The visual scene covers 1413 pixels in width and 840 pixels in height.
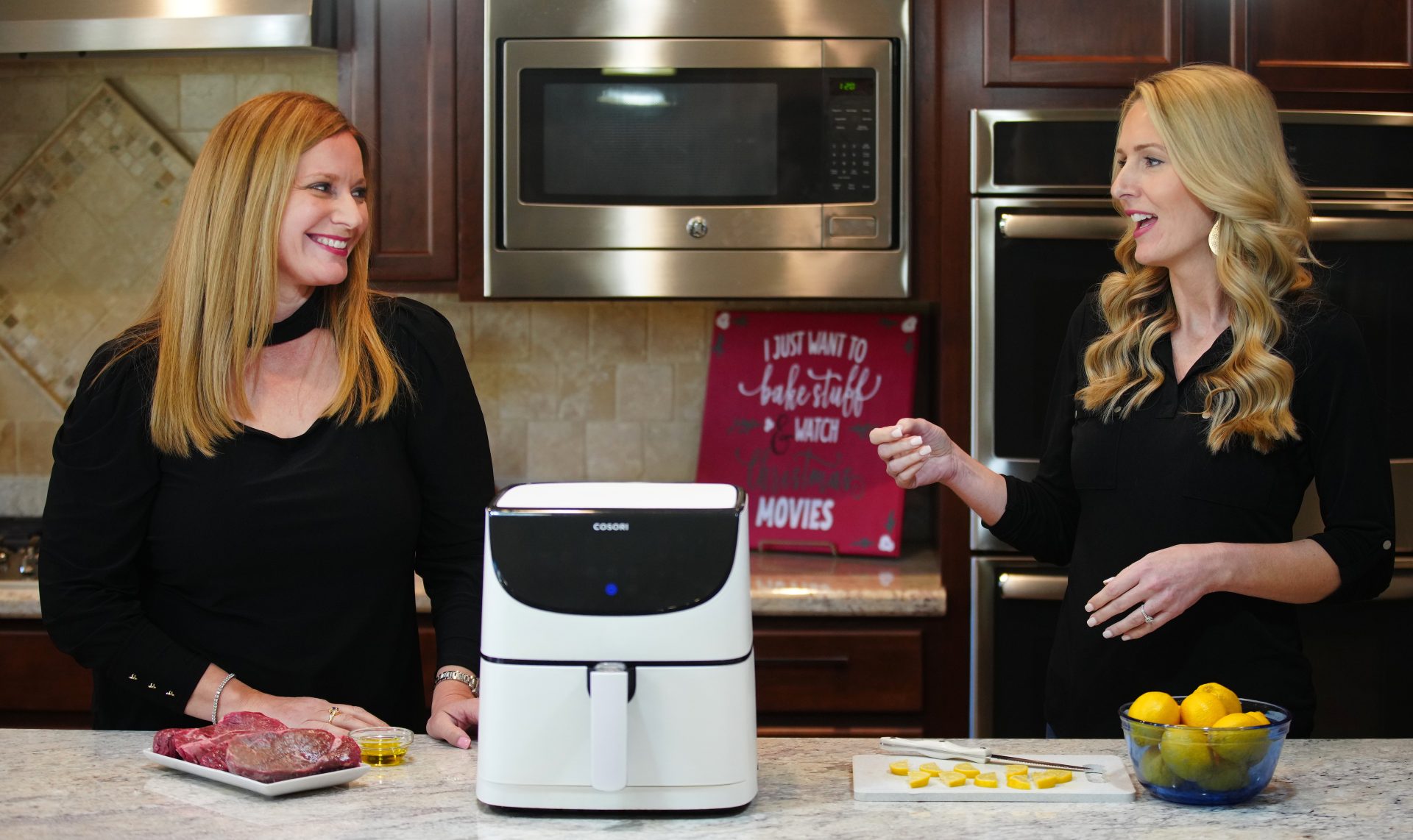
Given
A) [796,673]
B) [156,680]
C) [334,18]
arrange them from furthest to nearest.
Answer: [334,18] < [796,673] < [156,680]

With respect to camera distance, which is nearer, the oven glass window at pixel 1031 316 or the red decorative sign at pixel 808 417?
the oven glass window at pixel 1031 316

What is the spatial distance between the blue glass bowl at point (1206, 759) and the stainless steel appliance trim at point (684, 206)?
1.55 m

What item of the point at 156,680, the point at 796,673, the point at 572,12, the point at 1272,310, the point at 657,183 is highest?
the point at 572,12

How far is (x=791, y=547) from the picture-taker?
9.87 ft

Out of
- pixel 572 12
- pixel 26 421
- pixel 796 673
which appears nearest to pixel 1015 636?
pixel 796 673

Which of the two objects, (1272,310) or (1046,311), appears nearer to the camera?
(1272,310)

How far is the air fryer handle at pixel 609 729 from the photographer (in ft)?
3.94

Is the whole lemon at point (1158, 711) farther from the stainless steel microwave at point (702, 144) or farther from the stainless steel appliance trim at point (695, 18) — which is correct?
the stainless steel appliance trim at point (695, 18)

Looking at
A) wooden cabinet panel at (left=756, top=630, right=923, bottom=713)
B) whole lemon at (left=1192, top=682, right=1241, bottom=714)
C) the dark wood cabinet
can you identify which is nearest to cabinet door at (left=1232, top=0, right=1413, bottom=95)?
wooden cabinet panel at (left=756, top=630, right=923, bottom=713)

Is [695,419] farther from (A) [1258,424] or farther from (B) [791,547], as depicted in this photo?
(A) [1258,424]

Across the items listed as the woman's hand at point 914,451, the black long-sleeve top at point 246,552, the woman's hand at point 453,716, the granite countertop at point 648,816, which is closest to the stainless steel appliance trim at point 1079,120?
the woman's hand at point 914,451

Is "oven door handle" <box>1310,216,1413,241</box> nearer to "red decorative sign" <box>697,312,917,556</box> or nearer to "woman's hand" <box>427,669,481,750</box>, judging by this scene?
"red decorative sign" <box>697,312,917,556</box>

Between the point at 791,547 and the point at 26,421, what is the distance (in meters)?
1.82

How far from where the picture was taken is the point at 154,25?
2756mm
